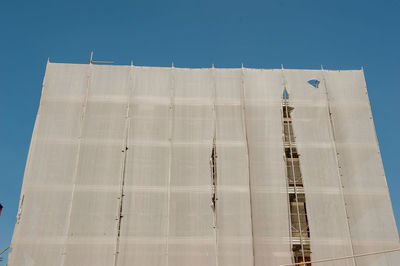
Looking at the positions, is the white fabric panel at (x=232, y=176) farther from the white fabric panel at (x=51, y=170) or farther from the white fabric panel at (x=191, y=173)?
the white fabric panel at (x=51, y=170)

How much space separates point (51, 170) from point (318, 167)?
11.7m

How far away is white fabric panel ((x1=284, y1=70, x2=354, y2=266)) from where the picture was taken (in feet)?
55.5

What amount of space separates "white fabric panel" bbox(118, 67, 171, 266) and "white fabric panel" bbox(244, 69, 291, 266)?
3801mm

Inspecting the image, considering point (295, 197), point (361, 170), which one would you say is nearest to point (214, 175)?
point (295, 197)

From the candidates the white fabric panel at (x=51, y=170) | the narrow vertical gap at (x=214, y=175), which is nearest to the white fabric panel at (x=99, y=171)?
the white fabric panel at (x=51, y=170)

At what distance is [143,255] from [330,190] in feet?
27.4

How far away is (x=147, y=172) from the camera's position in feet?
59.3

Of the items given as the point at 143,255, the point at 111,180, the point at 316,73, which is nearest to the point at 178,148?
the point at 111,180

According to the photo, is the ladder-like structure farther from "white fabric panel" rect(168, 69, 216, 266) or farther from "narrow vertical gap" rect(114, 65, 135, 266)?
"narrow vertical gap" rect(114, 65, 135, 266)

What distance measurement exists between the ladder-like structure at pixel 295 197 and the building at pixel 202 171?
0.19 feet

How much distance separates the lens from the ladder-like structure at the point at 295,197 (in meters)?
17.1

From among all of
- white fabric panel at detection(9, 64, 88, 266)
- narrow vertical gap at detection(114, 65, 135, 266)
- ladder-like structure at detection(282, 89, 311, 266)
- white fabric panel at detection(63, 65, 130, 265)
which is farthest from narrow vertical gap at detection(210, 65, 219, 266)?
white fabric panel at detection(9, 64, 88, 266)

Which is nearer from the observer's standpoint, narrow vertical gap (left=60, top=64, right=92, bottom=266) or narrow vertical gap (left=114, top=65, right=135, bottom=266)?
narrow vertical gap (left=60, top=64, right=92, bottom=266)

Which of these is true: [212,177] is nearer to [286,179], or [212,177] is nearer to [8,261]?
[286,179]
